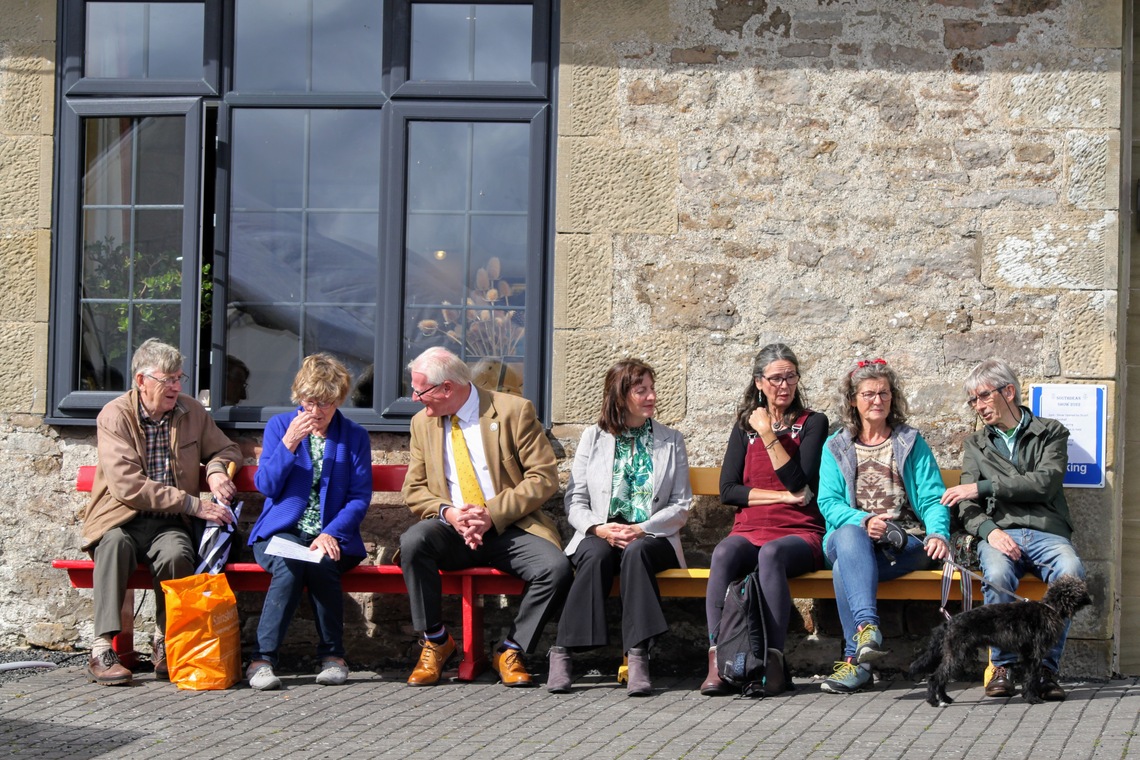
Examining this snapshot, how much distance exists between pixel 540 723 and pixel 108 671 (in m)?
1.86

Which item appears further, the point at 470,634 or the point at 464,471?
the point at 464,471

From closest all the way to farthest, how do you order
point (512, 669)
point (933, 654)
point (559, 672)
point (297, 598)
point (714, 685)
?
1. point (933, 654)
2. point (714, 685)
3. point (559, 672)
4. point (512, 669)
5. point (297, 598)

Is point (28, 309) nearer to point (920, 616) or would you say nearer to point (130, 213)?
point (130, 213)

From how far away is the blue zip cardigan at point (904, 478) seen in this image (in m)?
5.68

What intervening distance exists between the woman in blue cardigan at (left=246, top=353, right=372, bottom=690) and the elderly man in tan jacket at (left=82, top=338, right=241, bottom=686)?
10.5 inches

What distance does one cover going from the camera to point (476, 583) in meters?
5.83

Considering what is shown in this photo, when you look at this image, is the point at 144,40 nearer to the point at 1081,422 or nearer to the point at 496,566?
the point at 496,566

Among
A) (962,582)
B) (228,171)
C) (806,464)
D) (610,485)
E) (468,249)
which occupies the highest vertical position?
(228,171)

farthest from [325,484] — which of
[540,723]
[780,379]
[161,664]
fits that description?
[780,379]

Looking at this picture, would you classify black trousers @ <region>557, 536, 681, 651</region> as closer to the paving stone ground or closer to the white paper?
the paving stone ground

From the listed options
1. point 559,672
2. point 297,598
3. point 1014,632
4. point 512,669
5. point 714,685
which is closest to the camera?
point 1014,632

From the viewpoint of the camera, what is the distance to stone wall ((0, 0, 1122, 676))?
6.09 m

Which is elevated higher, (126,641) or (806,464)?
(806,464)

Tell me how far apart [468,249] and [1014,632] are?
2.89m
